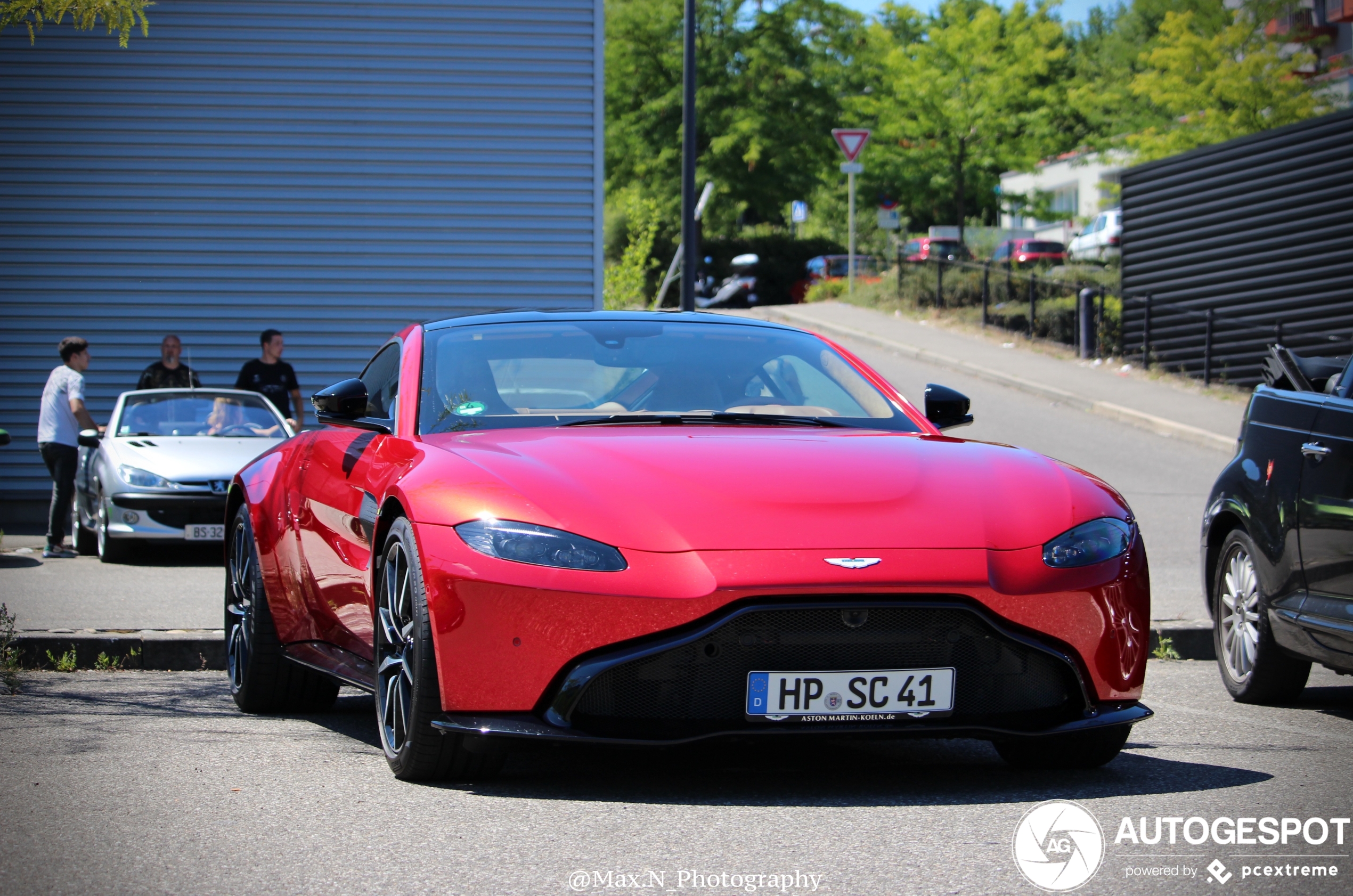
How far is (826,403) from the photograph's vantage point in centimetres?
562

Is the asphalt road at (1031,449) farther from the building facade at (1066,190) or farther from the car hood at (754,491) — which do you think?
the building facade at (1066,190)

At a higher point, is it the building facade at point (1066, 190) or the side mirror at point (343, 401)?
the building facade at point (1066, 190)

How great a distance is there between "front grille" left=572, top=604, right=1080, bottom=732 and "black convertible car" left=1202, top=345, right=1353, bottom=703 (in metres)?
2.23

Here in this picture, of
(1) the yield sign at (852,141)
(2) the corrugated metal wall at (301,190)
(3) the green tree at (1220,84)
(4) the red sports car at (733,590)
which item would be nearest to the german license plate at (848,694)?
(4) the red sports car at (733,590)

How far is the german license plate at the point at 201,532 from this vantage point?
504 inches

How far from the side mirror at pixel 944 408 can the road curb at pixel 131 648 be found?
3.68 metres

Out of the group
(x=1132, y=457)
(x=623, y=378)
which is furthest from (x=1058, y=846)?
(x=1132, y=457)

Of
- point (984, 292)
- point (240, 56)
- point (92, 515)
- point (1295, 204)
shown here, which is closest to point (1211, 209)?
point (1295, 204)

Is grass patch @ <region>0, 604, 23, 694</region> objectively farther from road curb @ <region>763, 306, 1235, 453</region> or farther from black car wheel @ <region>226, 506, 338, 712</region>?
road curb @ <region>763, 306, 1235, 453</region>

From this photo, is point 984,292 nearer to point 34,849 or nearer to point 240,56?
point 240,56

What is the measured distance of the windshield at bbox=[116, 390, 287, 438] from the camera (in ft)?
45.5

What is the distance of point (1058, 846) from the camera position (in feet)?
12.7

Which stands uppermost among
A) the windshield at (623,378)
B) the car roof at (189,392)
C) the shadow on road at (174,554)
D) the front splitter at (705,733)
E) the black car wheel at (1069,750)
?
the windshield at (623,378)

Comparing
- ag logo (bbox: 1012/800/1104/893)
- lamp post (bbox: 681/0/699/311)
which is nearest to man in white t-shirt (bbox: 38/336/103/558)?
lamp post (bbox: 681/0/699/311)
